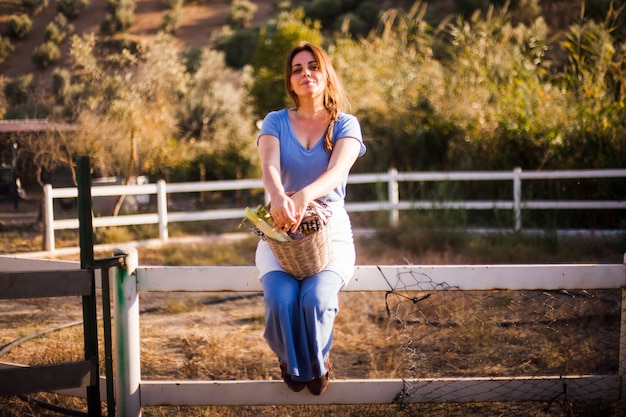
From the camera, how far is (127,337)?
10.2 feet

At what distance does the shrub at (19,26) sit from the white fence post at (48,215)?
5486 mm

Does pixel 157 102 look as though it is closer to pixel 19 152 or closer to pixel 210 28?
pixel 19 152

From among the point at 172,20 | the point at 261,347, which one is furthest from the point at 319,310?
the point at 172,20

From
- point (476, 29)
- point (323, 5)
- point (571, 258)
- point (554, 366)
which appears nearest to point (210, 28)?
point (323, 5)

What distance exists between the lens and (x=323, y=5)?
29484 millimetres

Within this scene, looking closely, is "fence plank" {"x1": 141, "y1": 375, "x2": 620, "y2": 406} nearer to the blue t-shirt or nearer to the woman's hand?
the woman's hand

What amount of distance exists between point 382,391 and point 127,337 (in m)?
1.18

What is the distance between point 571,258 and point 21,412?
652 centimetres

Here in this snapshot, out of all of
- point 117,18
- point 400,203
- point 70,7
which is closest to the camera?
point 400,203

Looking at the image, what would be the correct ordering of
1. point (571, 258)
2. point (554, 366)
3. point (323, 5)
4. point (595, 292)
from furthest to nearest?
point (323, 5)
point (571, 258)
point (595, 292)
point (554, 366)

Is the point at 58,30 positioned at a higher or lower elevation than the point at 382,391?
higher

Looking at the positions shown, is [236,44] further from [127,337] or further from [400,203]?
[127,337]

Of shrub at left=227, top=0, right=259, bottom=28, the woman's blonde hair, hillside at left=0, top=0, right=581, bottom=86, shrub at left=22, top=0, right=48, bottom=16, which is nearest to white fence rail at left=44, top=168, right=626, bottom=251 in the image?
hillside at left=0, top=0, right=581, bottom=86

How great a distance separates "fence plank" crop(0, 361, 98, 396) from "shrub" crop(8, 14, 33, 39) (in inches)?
484
